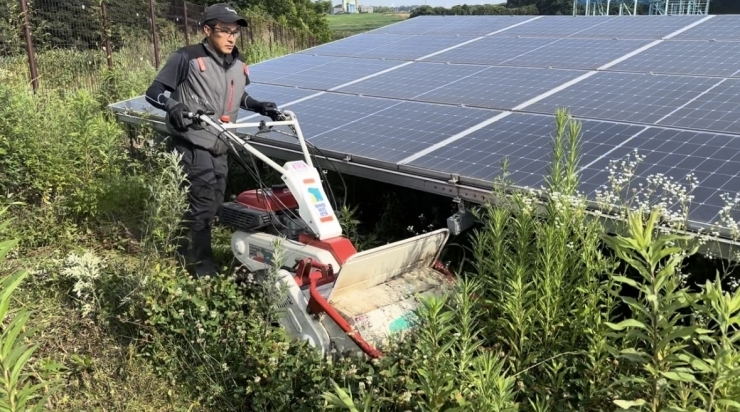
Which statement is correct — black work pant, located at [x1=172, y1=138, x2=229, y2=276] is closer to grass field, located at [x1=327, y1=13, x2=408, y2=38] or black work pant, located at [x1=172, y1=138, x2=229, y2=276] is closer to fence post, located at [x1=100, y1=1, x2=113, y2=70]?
fence post, located at [x1=100, y1=1, x2=113, y2=70]

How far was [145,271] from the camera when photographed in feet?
14.7

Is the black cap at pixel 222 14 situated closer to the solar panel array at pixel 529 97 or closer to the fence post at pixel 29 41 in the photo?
the solar panel array at pixel 529 97

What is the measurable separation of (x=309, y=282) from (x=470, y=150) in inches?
71.1

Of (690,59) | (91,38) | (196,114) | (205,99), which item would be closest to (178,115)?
(196,114)

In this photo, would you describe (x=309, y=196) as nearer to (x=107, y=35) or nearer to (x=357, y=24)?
(x=107, y=35)

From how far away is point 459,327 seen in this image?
3.11m

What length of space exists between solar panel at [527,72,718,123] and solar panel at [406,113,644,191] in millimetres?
272

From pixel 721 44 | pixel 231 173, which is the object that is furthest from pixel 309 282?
pixel 721 44

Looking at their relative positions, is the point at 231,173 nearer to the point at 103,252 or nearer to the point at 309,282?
the point at 103,252

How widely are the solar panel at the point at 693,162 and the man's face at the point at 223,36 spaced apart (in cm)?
292

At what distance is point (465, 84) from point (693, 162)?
3.13 metres

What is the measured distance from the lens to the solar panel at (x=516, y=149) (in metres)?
4.61

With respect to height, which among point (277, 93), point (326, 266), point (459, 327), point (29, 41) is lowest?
point (326, 266)

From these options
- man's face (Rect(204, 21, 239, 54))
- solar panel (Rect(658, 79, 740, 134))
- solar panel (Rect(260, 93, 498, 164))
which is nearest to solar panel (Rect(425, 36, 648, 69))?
solar panel (Rect(658, 79, 740, 134))
